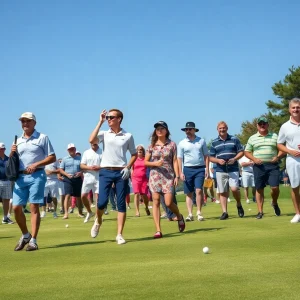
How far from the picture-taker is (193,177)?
659 inches

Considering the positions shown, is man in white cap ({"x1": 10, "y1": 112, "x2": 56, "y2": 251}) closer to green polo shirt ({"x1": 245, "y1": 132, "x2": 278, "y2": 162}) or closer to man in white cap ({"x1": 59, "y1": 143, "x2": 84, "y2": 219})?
green polo shirt ({"x1": 245, "y1": 132, "x2": 278, "y2": 162})

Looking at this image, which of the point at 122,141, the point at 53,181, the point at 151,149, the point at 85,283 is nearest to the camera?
the point at 85,283

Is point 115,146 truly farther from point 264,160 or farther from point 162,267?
point 264,160

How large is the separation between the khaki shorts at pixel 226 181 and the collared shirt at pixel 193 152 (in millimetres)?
704

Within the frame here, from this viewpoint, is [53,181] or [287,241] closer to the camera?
[287,241]

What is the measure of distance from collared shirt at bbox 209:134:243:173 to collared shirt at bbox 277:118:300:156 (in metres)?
3.19

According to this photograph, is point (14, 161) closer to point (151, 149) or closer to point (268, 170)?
point (151, 149)

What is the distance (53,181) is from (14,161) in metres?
16.0

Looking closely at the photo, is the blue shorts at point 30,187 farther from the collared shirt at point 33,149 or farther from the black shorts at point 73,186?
the black shorts at point 73,186

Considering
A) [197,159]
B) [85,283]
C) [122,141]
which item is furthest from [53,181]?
[85,283]

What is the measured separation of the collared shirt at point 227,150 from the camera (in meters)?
16.8

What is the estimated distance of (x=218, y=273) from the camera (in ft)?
23.5

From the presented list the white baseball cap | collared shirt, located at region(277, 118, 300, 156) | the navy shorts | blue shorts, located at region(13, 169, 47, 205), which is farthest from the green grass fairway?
the navy shorts

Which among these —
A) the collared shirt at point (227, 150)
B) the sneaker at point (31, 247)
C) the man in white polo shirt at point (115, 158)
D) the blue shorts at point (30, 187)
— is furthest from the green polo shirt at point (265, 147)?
the sneaker at point (31, 247)
